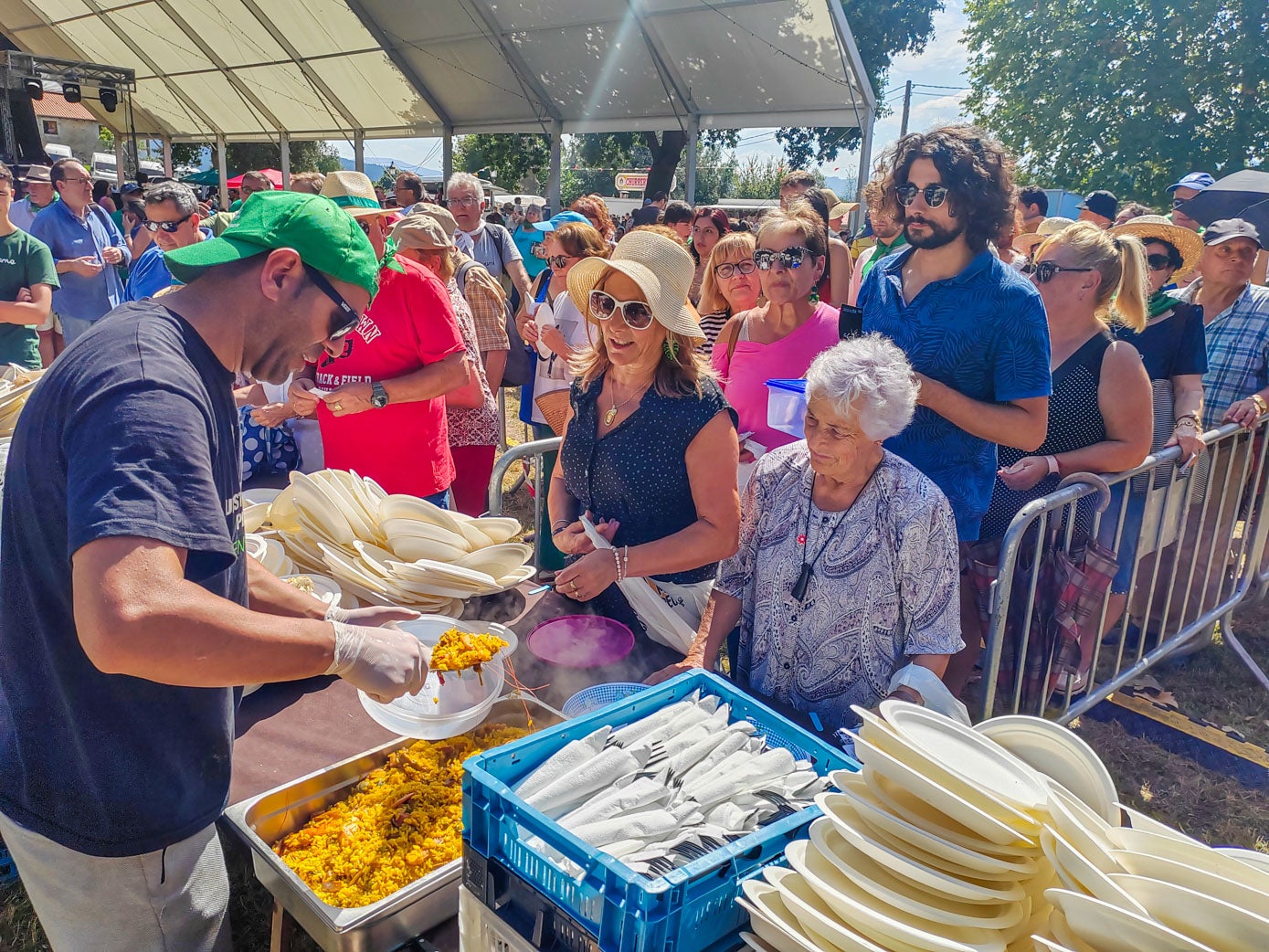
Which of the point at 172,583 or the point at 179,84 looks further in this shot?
the point at 179,84

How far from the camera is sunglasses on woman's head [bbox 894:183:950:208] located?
259 centimetres

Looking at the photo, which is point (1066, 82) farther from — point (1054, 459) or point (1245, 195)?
point (1054, 459)

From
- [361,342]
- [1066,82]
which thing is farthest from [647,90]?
[1066,82]

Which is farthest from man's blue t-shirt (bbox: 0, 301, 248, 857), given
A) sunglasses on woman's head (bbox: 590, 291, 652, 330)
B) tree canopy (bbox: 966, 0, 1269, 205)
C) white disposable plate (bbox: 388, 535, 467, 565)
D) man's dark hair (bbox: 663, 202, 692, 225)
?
tree canopy (bbox: 966, 0, 1269, 205)

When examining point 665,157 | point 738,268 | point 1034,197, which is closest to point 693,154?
point 1034,197

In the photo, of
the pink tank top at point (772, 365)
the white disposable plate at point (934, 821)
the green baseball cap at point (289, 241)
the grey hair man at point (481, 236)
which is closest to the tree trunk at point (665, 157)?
the grey hair man at point (481, 236)

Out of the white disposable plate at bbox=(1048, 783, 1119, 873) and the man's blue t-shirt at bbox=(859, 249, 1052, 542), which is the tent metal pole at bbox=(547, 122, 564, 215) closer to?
the man's blue t-shirt at bbox=(859, 249, 1052, 542)

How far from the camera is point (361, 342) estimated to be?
320cm

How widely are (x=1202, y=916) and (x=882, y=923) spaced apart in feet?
1.25

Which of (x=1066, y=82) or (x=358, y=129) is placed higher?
(x=1066, y=82)

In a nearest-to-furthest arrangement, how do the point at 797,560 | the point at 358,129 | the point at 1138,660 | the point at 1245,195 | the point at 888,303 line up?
the point at 797,560
the point at 888,303
the point at 1138,660
the point at 1245,195
the point at 358,129

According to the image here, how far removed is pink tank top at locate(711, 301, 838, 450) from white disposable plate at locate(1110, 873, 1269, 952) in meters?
2.55

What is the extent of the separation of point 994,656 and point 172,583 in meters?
2.33

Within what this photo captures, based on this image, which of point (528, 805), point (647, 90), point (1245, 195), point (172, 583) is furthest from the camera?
point (647, 90)
